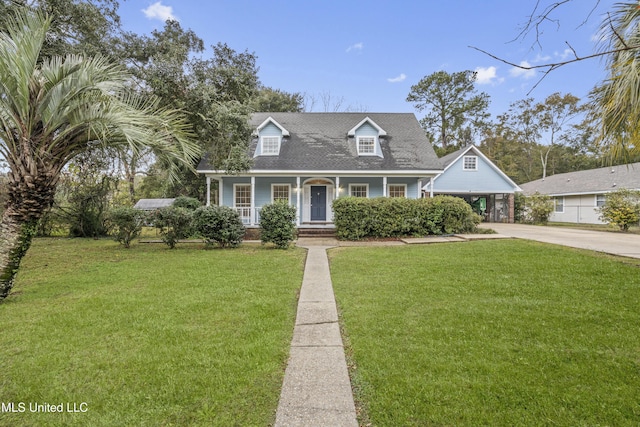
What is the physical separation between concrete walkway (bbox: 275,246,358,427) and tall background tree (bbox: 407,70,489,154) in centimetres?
3203

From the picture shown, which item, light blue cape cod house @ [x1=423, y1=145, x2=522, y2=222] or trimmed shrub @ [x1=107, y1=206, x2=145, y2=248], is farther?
light blue cape cod house @ [x1=423, y1=145, x2=522, y2=222]

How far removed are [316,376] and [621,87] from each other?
4.36 m

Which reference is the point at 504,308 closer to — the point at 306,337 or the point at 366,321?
the point at 366,321

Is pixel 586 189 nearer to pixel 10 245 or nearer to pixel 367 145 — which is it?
pixel 367 145

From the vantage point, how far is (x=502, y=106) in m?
36.5

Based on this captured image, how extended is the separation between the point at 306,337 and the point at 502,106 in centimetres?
4293

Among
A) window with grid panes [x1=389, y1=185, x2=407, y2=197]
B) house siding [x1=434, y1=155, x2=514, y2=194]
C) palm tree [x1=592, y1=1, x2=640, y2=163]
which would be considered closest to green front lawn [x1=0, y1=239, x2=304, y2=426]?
palm tree [x1=592, y1=1, x2=640, y2=163]

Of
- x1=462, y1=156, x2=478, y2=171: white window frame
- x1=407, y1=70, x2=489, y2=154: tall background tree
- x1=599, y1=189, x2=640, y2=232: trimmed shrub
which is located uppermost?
x1=407, y1=70, x2=489, y2=154: tall background tree

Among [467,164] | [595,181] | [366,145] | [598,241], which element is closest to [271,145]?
[366,145]

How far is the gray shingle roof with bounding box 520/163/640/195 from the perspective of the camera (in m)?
20.1

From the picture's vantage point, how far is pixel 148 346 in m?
3.06

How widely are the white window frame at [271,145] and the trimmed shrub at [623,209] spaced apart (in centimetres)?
1758

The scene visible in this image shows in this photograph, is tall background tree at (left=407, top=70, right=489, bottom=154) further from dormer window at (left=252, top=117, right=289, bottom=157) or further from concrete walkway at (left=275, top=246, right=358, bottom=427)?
concrete walkway at (left=275, top=246, right=358, bottom=427)

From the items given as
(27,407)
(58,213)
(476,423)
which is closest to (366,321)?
(476,423)
